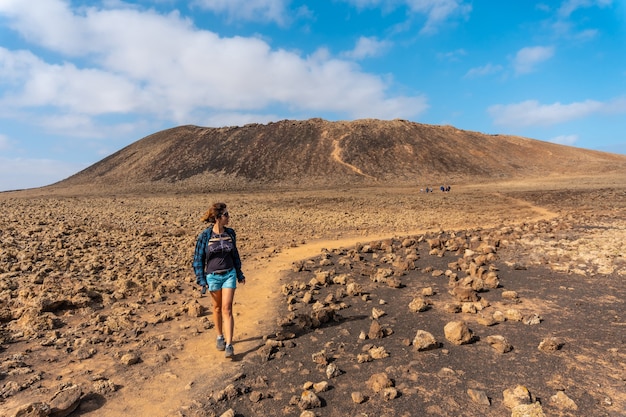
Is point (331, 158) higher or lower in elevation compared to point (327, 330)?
higher

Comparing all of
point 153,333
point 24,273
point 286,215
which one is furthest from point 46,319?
point 286,215

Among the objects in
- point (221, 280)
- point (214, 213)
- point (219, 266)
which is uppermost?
point (214, 213)

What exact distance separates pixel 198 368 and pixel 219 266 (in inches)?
51.6

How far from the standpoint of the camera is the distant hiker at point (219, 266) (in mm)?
5027

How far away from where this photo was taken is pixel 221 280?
16.7 feet

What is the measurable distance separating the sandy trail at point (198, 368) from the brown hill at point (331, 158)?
40156 millimetres

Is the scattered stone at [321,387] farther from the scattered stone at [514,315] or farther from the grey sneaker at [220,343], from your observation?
the scattered stone at [514,315]

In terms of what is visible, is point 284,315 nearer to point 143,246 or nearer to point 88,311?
point 88,311

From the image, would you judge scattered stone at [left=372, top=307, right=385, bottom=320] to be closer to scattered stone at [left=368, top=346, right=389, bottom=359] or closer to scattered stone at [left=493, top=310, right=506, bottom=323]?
scattered stone at [left=368, top=346, right=389, bottom=359]

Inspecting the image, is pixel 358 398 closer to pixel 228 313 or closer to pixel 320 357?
pixel 320 357

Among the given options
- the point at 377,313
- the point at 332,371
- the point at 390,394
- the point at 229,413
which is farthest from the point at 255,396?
the point at 377,313

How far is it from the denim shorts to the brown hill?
42.0 m

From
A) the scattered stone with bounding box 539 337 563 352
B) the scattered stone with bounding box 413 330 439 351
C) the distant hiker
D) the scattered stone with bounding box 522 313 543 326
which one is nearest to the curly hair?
the distant hiker

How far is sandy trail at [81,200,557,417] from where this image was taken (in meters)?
3.98
